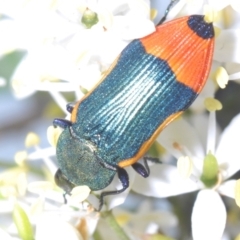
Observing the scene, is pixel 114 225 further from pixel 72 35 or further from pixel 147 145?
pixel 72 35

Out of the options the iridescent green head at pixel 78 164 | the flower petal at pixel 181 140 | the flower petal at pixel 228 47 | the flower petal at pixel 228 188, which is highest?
the flower petal at pixel 228 47

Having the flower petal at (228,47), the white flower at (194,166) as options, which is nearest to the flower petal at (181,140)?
the white flower at (194,166)

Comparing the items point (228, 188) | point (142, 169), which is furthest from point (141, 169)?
point (228, 188)

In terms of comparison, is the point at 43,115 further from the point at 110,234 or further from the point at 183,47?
the point at 183,47

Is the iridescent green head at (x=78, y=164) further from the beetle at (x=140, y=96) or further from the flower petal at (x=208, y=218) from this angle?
the flower petal at (x=208, y=218)

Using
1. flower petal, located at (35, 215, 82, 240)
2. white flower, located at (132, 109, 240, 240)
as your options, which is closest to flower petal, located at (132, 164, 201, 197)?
white flower, located at (132, 109, 240, 240)

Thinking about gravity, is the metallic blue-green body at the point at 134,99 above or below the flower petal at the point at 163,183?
above

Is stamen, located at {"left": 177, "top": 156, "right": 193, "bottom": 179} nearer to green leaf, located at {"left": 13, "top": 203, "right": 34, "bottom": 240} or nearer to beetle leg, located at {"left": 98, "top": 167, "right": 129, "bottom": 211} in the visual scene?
beetle leg, located at {"left": 98, "top": 167, "right": 129, "bottom": 211}
